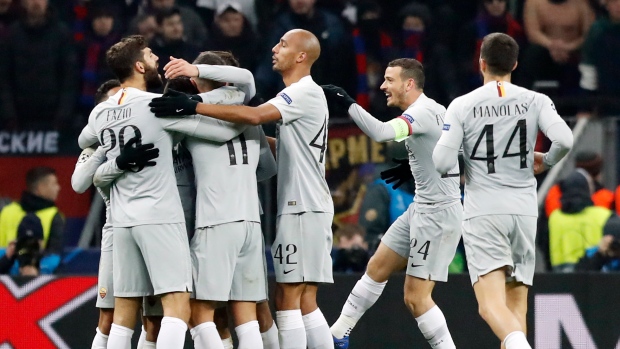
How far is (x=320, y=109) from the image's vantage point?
770 centimetres

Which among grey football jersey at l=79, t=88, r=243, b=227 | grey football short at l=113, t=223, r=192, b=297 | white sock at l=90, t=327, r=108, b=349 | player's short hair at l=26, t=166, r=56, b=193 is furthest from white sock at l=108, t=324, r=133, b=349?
player's short hair at l=26, t=166, r=56, b=193

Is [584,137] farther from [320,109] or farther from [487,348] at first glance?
[320,109]

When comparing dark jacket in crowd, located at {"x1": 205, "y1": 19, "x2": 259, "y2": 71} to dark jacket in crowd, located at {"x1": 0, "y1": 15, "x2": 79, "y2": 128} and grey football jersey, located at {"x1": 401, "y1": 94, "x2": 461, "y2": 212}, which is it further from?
grey football jersey, located at {"x1": 401, "y1": 94, "x2": 461, "y2": 212}

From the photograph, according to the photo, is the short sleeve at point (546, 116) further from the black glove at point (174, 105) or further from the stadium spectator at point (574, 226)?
the stadium spectator at point (574, 226)

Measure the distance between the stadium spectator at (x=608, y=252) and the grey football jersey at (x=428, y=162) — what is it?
6.64 ft

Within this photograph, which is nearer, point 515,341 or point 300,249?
point 515,341

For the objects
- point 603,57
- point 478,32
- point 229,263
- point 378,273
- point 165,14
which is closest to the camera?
point 229,263

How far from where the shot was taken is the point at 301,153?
7.64 metres

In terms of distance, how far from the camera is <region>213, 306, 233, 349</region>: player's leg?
8.00m

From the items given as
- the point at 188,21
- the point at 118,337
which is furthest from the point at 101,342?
the point at 188,21

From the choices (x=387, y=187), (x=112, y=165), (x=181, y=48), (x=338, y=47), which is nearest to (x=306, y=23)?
(x=338, y=47)

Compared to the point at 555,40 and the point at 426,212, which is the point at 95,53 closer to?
the point at 555,40

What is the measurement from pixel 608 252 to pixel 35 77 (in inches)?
248

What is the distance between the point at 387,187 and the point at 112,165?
3812mm
